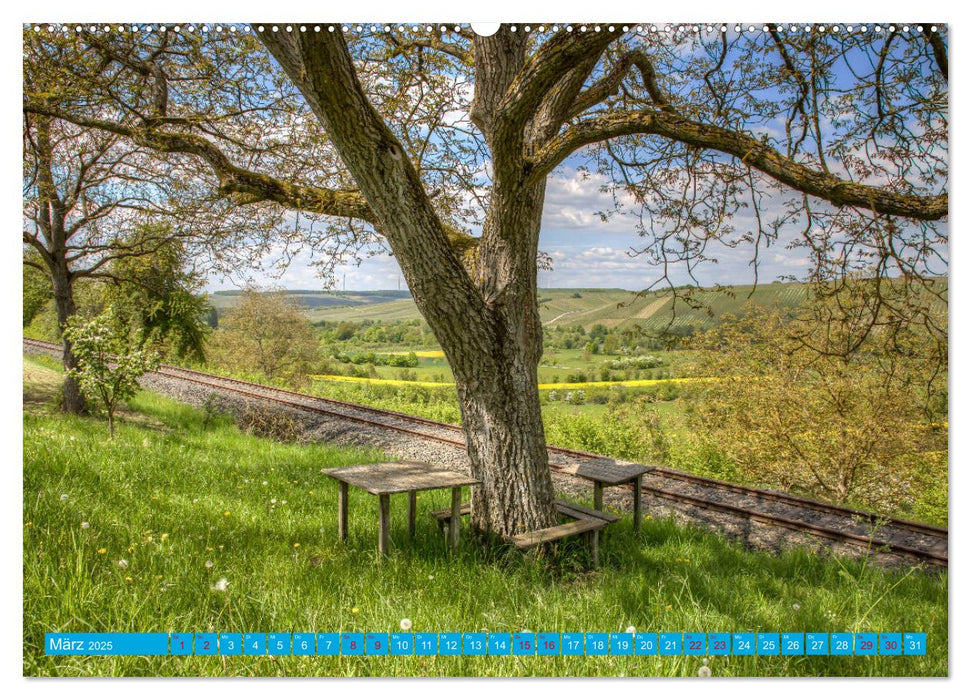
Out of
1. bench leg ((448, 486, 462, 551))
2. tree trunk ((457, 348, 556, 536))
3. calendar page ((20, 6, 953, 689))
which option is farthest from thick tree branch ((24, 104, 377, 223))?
bench leg ((448, 486, 462, 551))

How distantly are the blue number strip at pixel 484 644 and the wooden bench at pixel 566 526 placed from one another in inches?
49.7

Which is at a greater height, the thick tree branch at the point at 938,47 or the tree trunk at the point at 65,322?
the thick tree branch at the point at 938,47

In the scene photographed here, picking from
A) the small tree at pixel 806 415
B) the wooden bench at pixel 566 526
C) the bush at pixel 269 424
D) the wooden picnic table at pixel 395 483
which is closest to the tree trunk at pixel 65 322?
the bush at pixel 269 424

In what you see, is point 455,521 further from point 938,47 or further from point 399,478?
point 938,47

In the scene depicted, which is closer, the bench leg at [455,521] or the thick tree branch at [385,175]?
the thick tree branch at [385,175]

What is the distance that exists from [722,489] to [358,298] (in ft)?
17.0

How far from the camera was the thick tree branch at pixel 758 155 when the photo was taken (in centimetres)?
334

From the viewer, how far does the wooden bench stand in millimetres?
4078

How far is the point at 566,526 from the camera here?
14.1 ft

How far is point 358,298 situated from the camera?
28.2 ft

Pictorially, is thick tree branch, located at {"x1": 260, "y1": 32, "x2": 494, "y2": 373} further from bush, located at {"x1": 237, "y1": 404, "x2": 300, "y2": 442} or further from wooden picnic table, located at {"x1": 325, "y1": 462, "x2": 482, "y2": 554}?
bush, located at {"x1": 237, "y1": 404, "x2": 300, "y2": 442}

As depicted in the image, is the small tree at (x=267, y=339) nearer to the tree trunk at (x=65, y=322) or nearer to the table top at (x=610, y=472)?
the tree trunk at (x=65, y=322)

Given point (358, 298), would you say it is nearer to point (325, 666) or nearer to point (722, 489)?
point (722, 489)

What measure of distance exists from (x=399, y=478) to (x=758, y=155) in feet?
9.53
